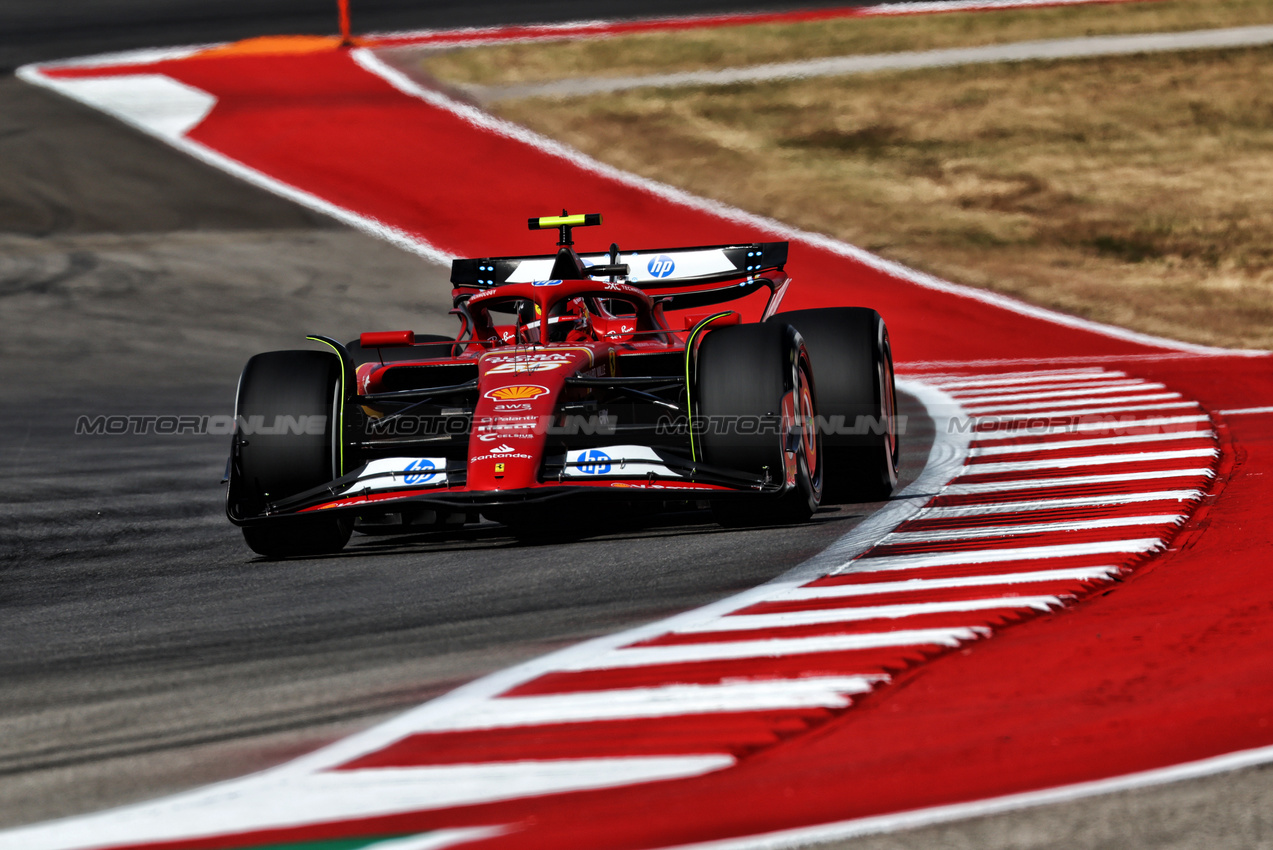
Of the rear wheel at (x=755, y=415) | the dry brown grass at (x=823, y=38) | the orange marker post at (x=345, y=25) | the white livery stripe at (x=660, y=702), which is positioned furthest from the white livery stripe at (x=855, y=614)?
the orange marker post at (x=345, y=25)

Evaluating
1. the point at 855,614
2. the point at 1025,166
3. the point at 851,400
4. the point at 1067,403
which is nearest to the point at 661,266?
the point at 851,400

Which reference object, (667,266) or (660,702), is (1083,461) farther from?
(660,702)

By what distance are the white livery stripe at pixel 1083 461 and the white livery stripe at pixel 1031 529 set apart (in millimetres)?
1911

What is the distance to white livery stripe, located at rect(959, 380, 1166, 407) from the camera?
12.8 m

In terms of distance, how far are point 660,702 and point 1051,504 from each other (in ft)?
12.7

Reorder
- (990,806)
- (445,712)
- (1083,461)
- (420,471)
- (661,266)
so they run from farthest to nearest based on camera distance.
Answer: (661,266)
(1083,461)
(420,471)
(445,712)
(990,806)

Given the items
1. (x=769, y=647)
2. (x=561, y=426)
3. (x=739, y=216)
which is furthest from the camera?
(x=739, y=216)

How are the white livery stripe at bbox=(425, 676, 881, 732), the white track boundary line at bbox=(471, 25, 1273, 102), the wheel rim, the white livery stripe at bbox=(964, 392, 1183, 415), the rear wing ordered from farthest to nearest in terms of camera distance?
the white track boundary line at bbox=(471, 25, 1273, 102) < the white livery stripe at bbox=(964, 392, 1183, 415) < the rear wing < the wheel rim < the white livery stripe at bbox=(425, 676, 881, 732)

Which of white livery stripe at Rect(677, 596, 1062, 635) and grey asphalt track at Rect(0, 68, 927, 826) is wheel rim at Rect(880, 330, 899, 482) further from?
white livery stripe at Rect(677, 596, 1062, 635)

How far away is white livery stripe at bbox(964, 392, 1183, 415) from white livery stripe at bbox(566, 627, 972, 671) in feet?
24.1

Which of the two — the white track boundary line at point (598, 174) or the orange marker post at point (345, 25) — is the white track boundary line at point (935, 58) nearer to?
the white track boundary line at point (598, 174)

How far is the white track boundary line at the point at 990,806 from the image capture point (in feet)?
10.8

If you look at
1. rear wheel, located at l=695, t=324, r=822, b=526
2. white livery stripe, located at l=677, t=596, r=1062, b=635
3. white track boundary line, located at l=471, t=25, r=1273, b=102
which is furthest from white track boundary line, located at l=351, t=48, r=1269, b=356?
white livery stripe, located at l=677, t=596, r=1062, b=635

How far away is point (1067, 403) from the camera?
40.5ft
